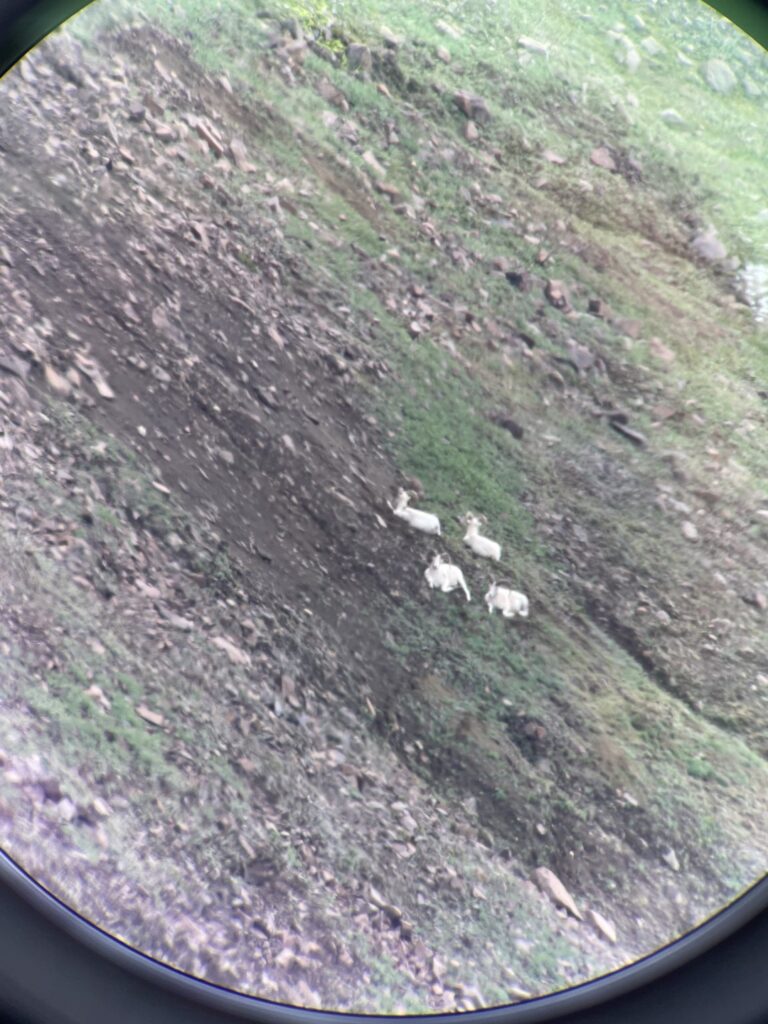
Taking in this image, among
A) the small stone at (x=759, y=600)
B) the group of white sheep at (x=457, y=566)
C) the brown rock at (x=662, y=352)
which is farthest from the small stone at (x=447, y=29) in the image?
the small stone at (x=759, y=600)

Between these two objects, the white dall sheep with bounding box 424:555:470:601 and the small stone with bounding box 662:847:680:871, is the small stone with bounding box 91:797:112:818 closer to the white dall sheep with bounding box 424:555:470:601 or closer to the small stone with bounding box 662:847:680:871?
the white dall sheep with bounding box 424:555:470:601

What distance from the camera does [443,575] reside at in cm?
181

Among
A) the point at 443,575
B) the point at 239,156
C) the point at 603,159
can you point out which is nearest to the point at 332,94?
the point at 239,156

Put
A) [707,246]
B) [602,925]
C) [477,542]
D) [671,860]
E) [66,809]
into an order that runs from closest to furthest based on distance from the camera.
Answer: [66,809], [602,925], [671,860], [477,542], [707,246]

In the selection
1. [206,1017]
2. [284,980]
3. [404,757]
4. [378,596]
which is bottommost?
[284,980]

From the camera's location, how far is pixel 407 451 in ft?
6.06

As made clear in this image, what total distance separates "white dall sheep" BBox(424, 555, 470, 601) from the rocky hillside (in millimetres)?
21

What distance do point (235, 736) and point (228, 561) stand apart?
34cm

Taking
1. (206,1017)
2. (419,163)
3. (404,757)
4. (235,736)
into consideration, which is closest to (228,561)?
(235,736)

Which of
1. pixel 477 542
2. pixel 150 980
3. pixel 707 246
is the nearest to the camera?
pixel 150 980

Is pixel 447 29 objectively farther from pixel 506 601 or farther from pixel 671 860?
pixel 671 860

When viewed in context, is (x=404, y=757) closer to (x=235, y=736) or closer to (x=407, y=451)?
(x=235, y=736)

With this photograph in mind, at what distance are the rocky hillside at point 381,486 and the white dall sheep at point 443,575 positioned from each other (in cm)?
2

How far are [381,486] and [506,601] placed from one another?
14.5 inches
